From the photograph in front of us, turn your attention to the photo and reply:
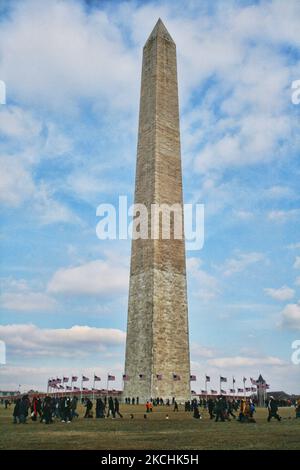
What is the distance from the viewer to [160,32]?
47.1m

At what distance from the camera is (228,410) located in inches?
974

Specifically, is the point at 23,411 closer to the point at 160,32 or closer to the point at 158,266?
the point at 158,266

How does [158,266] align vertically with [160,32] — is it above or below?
below

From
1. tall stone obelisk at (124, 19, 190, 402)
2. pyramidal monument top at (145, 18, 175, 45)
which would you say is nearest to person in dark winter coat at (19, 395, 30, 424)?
tall stone obelisk at (124, 19, 190, 402)

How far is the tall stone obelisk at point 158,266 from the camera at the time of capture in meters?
39.2

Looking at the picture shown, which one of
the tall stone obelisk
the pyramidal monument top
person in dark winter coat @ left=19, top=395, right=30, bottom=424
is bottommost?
person in dark winter coat @ left=19, top=395, right=30, bottom=424

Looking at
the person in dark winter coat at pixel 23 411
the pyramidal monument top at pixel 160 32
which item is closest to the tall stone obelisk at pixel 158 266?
the pyramidal monument top at pixel 160 32

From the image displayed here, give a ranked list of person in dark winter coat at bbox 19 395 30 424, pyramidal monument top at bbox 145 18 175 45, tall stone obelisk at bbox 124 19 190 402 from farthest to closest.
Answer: pyramidal monument top at bbox 145 18 175 45 → tall stone obelisk at bbox 124 19 190 402 → person in dark winter coat at bbox 19 395 30 424

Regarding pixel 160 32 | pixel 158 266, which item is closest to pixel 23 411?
pixel 158 266

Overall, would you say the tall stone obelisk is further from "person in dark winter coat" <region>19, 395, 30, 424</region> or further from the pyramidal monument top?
"person in dark winter coat" <region>19, 395, 30, 424</region>

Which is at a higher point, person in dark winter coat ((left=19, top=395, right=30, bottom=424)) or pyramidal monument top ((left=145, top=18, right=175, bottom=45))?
pyramidal monument top ((left=145, top=18, right=175, bottom=45))

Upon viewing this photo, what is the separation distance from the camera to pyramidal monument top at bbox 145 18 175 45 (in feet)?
154

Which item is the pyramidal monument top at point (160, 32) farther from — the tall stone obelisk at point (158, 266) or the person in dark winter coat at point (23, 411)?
the person in dark winter coat at point (23, 411)

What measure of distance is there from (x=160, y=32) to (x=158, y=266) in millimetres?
21686
